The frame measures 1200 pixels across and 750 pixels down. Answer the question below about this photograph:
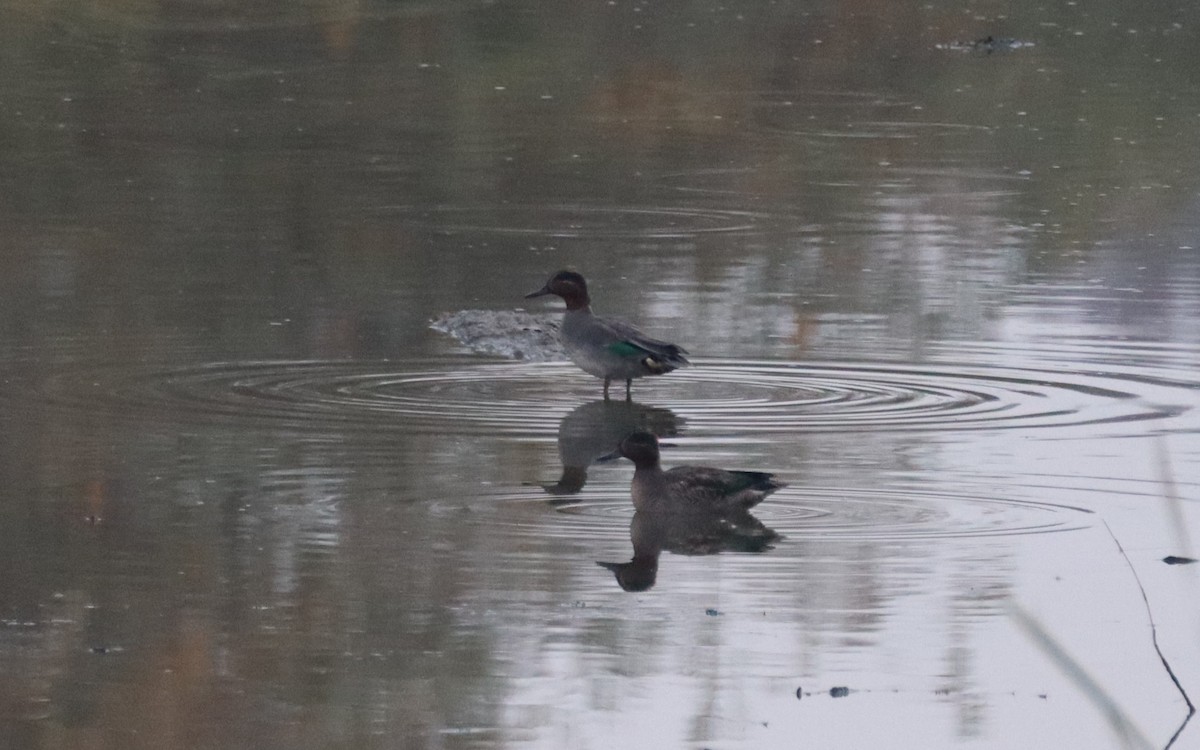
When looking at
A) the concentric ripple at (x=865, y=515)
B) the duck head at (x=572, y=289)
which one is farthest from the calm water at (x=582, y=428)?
the duck head at (x=572, y=289)

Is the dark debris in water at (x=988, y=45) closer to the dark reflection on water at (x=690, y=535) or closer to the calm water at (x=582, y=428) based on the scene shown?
the calm water at (x=582, y=428)

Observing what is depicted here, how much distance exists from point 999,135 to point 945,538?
43.3ft

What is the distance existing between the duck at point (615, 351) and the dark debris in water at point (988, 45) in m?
19.0

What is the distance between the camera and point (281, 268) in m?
12.8

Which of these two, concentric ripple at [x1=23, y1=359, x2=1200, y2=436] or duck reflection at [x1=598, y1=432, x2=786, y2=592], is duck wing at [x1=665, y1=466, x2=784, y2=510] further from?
concentric ripple at [x1=23, y1=359, x2=1200, y2=436]

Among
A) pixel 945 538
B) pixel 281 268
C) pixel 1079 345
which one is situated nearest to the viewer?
pixel 945 538

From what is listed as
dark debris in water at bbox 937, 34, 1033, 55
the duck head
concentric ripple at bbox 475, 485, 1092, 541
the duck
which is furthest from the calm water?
dark debris in water at bbox 937, 34, 1033, 55

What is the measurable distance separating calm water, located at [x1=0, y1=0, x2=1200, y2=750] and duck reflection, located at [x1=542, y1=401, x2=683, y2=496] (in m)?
0.03

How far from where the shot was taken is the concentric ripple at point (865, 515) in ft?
23.8

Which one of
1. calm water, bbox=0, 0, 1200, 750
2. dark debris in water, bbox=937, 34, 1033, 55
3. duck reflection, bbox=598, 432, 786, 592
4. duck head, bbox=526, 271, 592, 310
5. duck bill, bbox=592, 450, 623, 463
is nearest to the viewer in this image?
calm water, bbox=0, 0, 1200, 750

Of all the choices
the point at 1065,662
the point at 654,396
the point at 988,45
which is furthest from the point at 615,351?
the point at 988,45

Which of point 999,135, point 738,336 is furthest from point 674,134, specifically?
point 738,336

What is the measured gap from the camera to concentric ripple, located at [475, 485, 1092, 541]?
7266 millimetres

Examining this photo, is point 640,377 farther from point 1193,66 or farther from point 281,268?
point 1193,66
